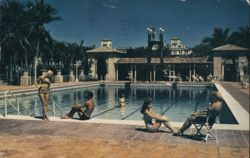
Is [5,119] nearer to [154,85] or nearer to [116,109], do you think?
[116,109]

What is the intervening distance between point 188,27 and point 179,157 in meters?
66.9

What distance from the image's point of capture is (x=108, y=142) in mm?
7223

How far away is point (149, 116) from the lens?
8.34 metres

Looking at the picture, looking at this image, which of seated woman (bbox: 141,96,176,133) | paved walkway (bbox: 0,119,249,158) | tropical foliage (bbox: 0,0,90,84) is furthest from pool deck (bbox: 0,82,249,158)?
tropical foliage (bbox: 0,0,90,84)

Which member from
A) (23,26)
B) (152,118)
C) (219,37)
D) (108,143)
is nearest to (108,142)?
(108,143)

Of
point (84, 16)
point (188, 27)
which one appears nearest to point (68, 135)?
point (84, 16)

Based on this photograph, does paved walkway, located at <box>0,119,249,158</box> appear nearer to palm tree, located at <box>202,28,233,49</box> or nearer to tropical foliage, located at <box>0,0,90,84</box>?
tropical foliage, located at <box>0,0,90,84</box>

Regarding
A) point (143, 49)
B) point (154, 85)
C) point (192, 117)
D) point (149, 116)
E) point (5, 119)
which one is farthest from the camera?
point (143, 49)

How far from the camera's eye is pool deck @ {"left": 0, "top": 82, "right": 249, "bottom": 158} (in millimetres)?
6371

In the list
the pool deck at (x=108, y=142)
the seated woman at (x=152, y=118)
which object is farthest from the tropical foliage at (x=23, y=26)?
the seated woman at (x=152, y=118)

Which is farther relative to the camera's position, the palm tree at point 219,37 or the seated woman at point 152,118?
the palm tree at point 219,37

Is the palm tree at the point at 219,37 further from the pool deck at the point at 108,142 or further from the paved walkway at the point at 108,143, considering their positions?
Answer: the paved walkway at the point at 108,143

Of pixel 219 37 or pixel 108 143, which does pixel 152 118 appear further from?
pixel 219 37

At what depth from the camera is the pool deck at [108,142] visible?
20.9 feet
